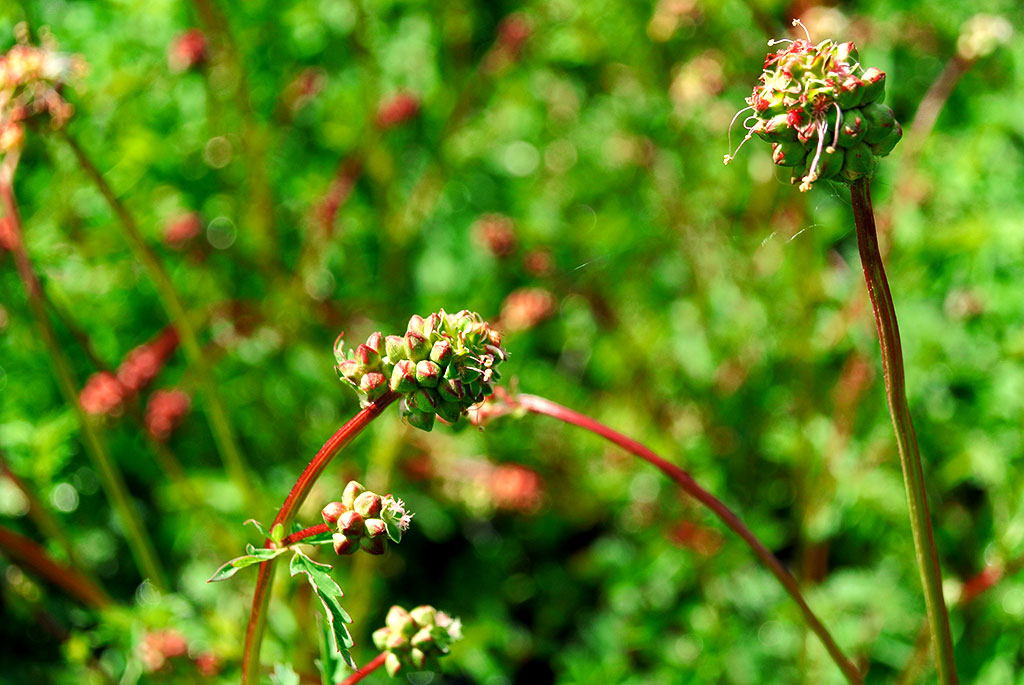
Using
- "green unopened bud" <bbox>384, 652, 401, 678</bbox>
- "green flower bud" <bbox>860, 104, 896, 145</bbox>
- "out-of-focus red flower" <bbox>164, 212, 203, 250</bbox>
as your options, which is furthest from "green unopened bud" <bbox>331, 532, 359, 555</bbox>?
"out-of-focus red flower" <bbox>164, 212, 203, 250</bbox>

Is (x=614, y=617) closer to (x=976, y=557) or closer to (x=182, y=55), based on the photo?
(x=976, y=557)

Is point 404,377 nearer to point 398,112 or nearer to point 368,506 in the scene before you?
point 368,506

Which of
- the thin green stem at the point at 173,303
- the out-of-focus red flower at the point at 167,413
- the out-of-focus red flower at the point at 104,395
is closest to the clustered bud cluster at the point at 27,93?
the thin green stem at the point at 173,303

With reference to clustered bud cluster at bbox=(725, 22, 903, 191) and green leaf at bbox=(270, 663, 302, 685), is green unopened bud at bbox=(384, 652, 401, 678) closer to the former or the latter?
green leaf at bbox=(270, 663, 302, 685)

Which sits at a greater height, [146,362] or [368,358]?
[368,358]

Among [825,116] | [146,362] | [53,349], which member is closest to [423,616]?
[825,116]

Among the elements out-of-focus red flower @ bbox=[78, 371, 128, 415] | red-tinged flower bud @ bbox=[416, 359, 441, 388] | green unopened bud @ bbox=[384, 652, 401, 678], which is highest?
red-tinged flower bud @ bbox=[416, 359, 441, 388]

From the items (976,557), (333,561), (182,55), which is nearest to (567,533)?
(333,561)
